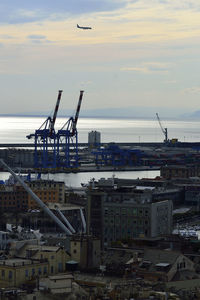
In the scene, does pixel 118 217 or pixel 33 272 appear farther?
pixel 118 217

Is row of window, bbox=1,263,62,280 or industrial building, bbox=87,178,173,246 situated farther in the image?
industrial building, bbox=87,178,173,246

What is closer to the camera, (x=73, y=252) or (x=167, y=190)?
(x=73, y=252)

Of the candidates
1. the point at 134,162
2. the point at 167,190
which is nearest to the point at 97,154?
the point at 134,162

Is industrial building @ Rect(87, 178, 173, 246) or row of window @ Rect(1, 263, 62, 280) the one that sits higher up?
industrial building @ Rect(87, 178, 173, 246)

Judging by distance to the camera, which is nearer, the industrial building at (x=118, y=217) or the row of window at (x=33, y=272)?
the row of window at (x=33, y=272)

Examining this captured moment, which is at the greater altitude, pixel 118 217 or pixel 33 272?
pixel 118 217

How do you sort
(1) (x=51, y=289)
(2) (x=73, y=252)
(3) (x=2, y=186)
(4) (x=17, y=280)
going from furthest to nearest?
(3) (x=2, y=186), (2) (x=73, y=252), (4) (x=17, y=280), (1) (x=51, y=289)

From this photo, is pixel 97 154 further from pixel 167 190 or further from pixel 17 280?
pixel 17 280

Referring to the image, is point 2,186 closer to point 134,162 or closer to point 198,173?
point 198,173

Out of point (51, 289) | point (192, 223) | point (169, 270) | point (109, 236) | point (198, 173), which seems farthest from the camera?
point (198, 173)

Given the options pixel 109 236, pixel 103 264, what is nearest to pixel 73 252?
pixel 103 264

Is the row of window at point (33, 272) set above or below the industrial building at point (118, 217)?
below
